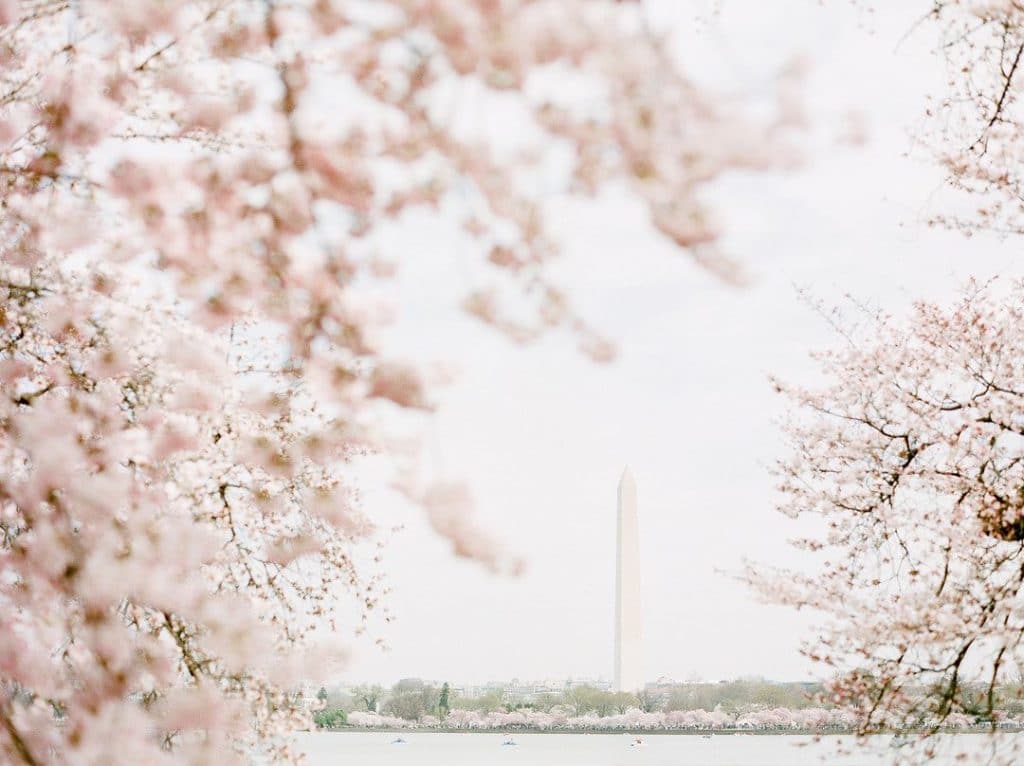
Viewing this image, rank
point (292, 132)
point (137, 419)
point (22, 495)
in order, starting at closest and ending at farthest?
point (22, 495) → point (292, 132) → point (137, 419)

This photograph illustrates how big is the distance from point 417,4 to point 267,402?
111 centimetres

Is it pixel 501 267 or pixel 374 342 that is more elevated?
pixel 501 267

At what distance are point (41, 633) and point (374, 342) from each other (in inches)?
28.7

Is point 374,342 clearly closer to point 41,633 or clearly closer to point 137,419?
point 41,633

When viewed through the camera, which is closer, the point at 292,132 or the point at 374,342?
the point at 374,342

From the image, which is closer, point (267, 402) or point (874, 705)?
point (267, 402)

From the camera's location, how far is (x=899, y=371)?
577 cm

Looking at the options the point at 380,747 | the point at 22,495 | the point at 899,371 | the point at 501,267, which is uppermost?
the point at 899,371

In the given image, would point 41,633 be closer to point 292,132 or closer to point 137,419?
point 137,419

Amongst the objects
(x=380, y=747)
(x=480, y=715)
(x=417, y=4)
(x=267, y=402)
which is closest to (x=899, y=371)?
(x=267, y=402)

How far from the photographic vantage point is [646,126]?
1836 millimetres

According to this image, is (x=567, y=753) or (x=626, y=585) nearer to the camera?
(x=626, y=585)

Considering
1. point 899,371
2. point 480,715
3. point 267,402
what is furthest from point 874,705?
point 480,715

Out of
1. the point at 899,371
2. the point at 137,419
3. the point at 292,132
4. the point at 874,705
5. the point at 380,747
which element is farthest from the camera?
the point at 380,747
